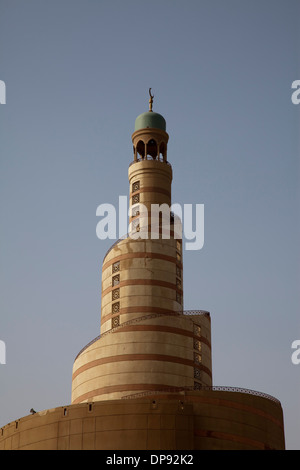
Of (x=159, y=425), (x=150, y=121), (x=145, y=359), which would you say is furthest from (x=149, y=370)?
(x=150, y=121)

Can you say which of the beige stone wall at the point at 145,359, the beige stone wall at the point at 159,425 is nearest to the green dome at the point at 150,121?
the beige stone wall at the point at 145,359

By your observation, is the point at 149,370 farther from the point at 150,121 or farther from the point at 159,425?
the point at 150,121

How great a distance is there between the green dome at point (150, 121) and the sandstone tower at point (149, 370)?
0.45 ft

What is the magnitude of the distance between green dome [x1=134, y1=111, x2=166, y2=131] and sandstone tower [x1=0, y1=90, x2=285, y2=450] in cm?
Answer: 14

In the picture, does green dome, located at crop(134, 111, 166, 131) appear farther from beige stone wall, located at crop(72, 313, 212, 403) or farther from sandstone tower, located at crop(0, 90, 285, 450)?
beige stone wall, located at crop(72, 313, 212, 403)

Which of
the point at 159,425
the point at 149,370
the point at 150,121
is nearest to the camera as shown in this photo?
the point at 159,425

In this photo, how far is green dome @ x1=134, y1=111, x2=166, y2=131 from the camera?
86875 mm

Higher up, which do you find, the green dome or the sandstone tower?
the green dome

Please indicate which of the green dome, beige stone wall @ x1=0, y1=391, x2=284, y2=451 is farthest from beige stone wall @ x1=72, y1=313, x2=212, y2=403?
the green dome

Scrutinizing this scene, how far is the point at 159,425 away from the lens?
62094mm

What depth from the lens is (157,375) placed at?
232 ft

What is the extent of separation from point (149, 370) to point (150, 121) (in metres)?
A: 31.8

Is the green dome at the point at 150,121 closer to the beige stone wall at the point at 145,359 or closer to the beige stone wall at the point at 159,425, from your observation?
the beige stone wall at the point at 145,359
